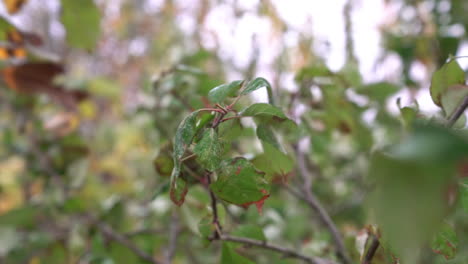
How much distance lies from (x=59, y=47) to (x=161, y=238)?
2.62 metres

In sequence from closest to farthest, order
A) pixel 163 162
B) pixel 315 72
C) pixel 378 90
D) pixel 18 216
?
pixel 163 162 → pixel 315 72 → pixel 378 90 → pixel 18 216

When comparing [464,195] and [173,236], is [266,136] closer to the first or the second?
[464,195]

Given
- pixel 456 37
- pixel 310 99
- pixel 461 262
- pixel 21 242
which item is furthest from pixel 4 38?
pixel 456 37

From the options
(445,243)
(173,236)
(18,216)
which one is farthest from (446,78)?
(18,216)

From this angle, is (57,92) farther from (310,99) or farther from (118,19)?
(118,19)

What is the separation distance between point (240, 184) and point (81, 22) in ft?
2.22

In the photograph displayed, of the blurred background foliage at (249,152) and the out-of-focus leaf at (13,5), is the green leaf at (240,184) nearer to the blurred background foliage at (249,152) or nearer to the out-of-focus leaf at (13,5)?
the blurred background foliage at (249,152)

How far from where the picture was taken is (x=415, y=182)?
0.17 meters

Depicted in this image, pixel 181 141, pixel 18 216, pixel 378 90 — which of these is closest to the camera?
pixel 181 141

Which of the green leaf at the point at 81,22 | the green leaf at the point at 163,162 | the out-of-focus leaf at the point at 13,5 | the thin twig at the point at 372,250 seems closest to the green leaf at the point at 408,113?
the thin twig at the point at 372,250

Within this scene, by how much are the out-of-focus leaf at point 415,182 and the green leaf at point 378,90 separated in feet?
1.58

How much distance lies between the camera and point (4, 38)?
77 cm

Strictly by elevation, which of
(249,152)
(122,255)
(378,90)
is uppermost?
(378,90)

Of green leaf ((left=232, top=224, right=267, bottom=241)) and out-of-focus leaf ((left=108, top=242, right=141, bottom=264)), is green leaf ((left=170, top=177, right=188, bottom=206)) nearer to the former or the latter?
green leaf ((left=232, top=224, right=267, bottom=241))
